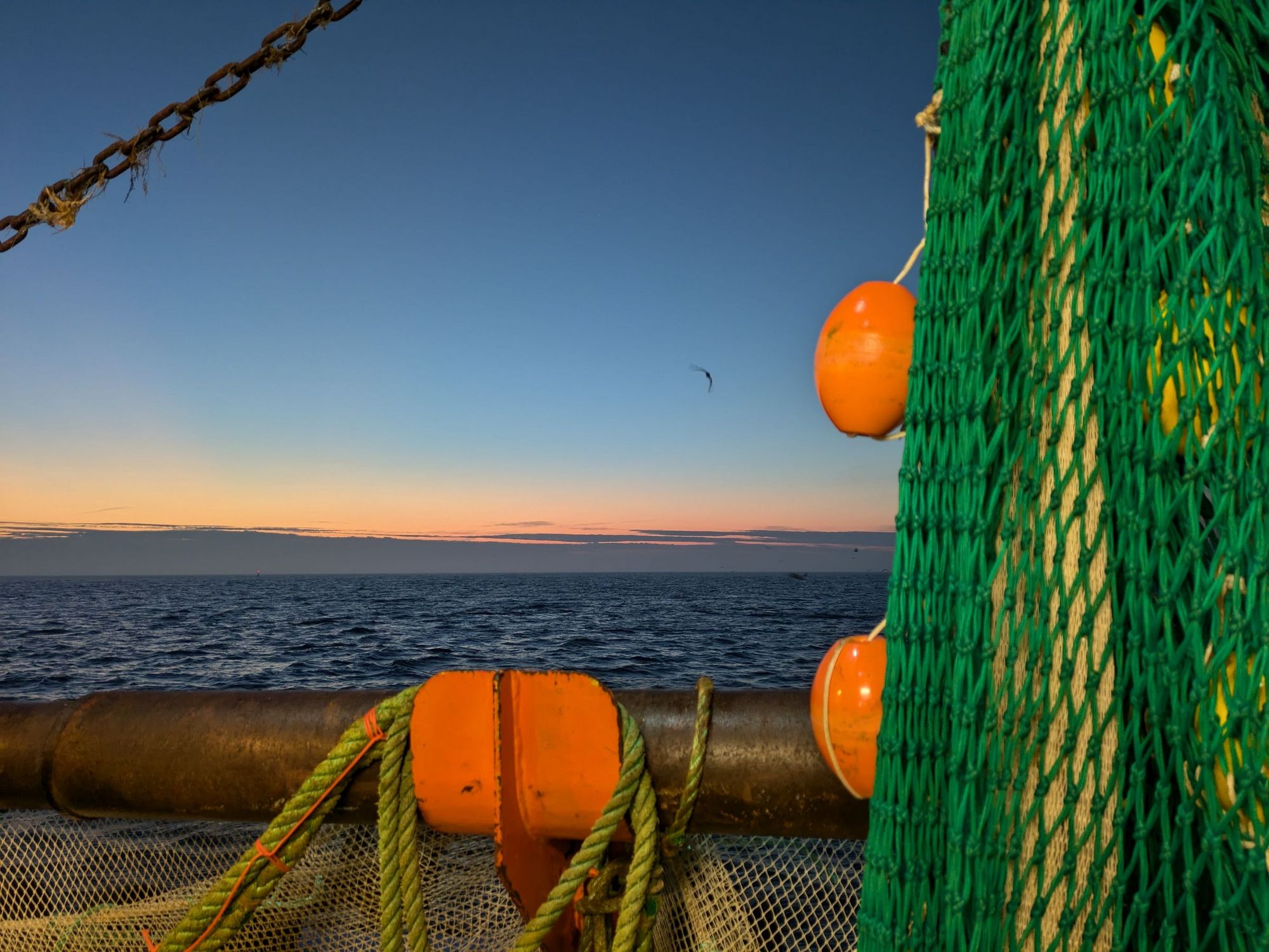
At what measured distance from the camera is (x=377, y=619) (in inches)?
1944

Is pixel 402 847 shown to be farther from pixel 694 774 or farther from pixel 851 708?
pixel 851 708

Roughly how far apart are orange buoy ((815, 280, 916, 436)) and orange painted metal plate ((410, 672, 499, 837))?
0.92 m

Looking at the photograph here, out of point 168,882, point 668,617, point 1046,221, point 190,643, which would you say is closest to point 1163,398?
point 1046,221

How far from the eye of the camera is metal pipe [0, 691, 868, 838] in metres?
1.72

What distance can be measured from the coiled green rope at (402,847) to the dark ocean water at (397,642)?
2092 millimetres

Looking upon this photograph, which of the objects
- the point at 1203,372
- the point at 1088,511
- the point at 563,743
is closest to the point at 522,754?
the point at 563,743

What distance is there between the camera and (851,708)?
4.49ft

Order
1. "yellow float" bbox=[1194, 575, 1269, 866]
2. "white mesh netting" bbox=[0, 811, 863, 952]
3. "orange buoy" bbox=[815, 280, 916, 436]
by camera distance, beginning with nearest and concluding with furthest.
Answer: "yellow float" bbox=[1194, 575, 1269, 866], "orange buoy" bbox=[815, 280, 916, 436], "white mesh netting" bbox=[0, 811, 863, 952]

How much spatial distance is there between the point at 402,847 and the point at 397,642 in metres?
34.7

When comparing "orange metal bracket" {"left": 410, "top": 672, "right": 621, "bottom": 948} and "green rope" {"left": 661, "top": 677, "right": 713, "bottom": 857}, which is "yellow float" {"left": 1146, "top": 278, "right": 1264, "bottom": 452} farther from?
"orange metal bracket" {"left": 410, "top": 672, "right": 621, "bottom": 948}

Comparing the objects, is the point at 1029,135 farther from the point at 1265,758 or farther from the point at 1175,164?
the point at 1265,758

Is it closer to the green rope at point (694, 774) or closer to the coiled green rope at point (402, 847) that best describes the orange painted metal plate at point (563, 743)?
the coiled green rope at point (402, 847)

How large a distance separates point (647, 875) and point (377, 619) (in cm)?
5090

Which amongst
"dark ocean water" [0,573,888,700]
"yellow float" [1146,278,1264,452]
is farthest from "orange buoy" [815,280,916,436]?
"dark ocean water" [0,573,888,700]
